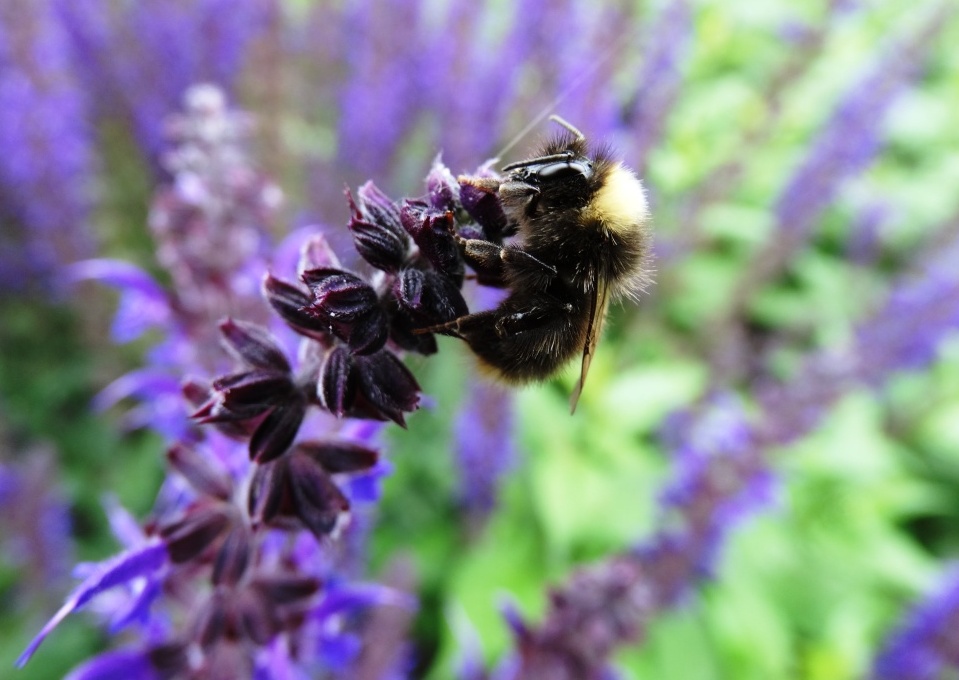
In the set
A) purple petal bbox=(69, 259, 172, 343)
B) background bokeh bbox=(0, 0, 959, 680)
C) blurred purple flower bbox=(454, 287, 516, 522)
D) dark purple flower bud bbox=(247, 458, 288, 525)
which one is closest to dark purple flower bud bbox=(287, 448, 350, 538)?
dark purple flower bud bbox=(247, 458, 288, 525)

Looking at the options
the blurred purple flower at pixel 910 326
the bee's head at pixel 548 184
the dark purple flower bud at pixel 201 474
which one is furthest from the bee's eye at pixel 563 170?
the blurred purple flower at pixel 910 326

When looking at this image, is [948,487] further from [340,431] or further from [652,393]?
[340,431]

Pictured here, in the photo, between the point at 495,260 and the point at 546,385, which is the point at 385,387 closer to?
the point at 495,260

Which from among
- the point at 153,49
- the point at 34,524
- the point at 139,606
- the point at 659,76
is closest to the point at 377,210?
the point at 139,606

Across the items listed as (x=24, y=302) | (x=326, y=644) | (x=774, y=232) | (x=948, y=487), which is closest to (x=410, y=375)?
(x=326, y=644)

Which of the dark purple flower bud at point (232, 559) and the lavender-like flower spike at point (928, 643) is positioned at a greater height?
the dark purple flower bud at point (232, 559)

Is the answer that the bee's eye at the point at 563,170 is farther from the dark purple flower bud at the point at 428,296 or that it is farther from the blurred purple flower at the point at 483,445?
the blurred purple flower at the point at 483,445
